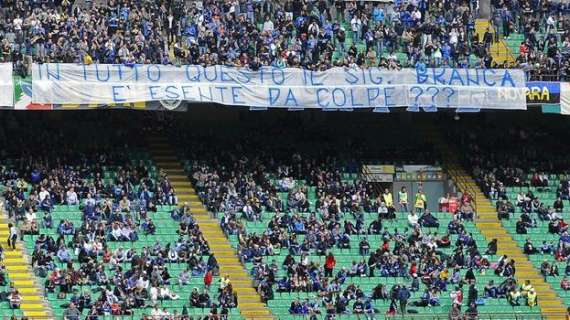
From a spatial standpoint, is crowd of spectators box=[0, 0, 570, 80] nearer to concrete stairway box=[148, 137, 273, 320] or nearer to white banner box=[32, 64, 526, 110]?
white banner box=[32, 64, 526, 110]

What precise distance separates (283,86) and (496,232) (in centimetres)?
716

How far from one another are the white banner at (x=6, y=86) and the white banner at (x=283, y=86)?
2.11 ft

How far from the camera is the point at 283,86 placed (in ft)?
171

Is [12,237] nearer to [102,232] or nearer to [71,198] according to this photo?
[102,232]

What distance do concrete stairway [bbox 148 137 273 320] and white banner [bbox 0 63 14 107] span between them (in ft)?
17.1

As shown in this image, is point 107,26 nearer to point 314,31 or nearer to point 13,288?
point 314,31

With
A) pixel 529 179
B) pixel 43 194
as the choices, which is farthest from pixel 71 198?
pixel 529 179

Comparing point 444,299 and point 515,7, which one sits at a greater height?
point 515,7

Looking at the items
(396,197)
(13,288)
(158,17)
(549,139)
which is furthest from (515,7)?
(13,288)

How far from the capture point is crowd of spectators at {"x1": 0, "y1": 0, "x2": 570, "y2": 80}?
51750mm

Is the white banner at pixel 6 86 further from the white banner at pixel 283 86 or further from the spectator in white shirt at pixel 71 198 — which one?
the spectator in white shirt at pixel 71 198

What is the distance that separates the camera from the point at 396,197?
5453 cm

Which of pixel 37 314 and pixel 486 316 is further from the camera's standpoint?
pixel 486 316

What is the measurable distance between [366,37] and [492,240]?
764cm
